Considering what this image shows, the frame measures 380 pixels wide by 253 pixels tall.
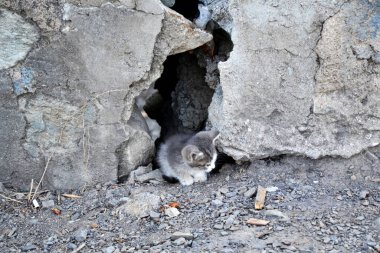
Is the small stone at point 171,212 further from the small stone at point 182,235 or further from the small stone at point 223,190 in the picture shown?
the small stone at point 223,190

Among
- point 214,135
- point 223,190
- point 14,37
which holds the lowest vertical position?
point 223,190

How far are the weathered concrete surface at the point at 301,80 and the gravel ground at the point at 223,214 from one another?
20 centimetres

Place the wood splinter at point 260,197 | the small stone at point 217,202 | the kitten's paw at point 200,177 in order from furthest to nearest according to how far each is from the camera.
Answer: the kitten's paw at point 200,177, the small stone at point 217,202, the wood splinter at point 260,197

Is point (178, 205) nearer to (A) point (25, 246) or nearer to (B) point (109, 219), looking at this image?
(B) point (109, 219)

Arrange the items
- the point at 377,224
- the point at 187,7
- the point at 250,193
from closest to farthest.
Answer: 1. the point at 377,224
2. the point at 250,193
3. the point at 187,7

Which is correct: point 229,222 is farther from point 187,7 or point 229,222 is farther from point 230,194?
point 187,7

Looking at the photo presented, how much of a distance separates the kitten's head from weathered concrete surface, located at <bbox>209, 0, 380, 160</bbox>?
0.15 metres

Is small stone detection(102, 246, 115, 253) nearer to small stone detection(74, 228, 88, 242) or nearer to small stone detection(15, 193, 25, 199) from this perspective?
small stone detection(74, 228, 88, 242)

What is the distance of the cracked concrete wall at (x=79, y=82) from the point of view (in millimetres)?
4422

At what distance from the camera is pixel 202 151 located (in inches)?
197

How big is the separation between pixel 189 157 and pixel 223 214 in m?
0.89

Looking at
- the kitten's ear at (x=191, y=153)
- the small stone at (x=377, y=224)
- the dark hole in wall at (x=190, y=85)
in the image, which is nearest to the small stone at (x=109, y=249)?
the kitten's ear at (x=191, y=153)

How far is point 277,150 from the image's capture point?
479 cm

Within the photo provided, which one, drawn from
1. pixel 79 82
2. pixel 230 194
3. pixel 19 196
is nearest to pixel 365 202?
pixel 230 194
